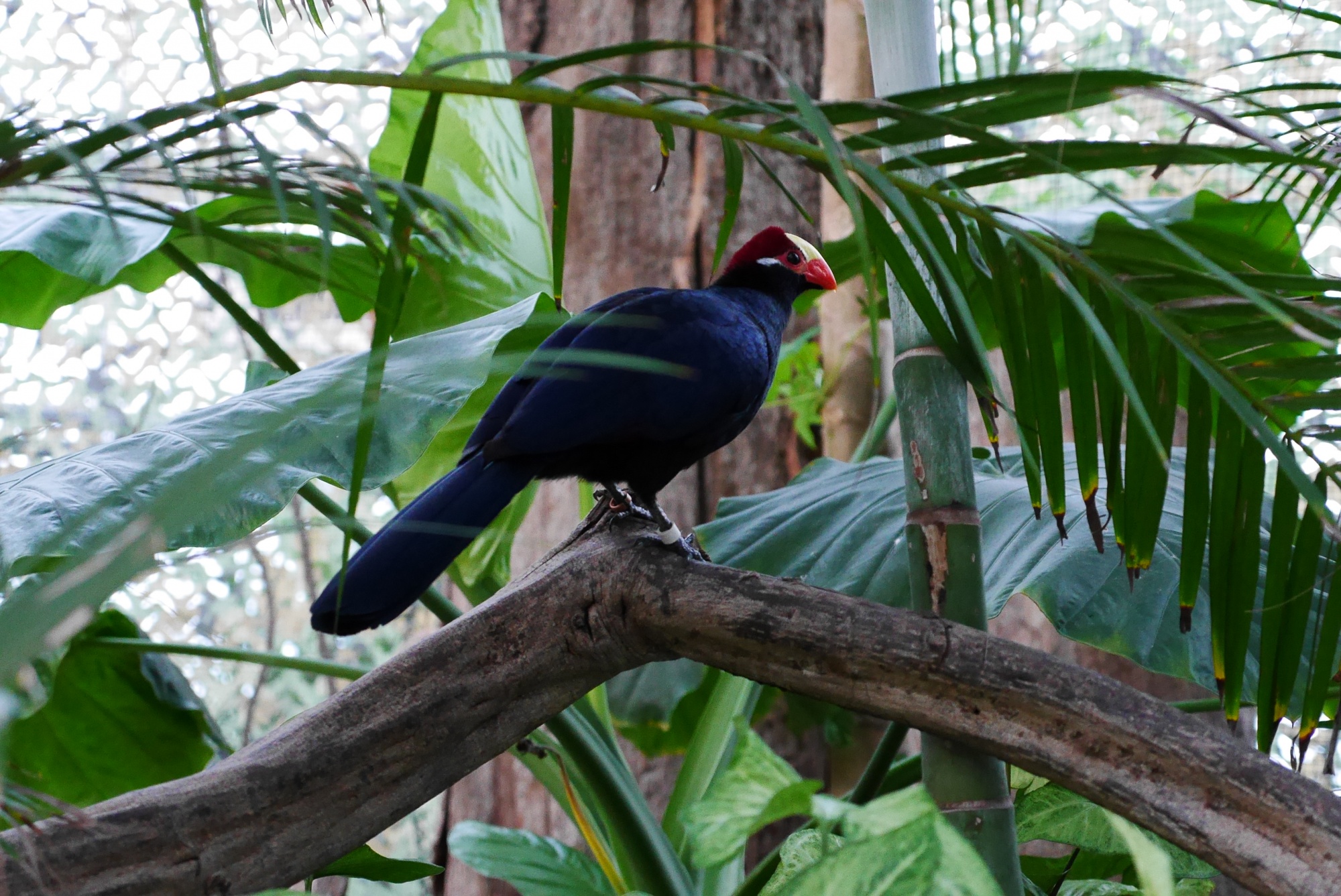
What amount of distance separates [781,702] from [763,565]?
1243 millimetres

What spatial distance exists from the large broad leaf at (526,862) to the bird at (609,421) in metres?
0.45

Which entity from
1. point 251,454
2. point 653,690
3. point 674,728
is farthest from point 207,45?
point 674,728

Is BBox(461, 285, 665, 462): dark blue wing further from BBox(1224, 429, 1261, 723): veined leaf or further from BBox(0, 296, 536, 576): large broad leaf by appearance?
BBox(1224, 429, 1261, 723): veined leaf

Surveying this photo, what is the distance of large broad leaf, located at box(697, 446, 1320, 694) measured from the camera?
109 centimetres

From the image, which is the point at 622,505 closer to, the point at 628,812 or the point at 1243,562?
the point at 628,812

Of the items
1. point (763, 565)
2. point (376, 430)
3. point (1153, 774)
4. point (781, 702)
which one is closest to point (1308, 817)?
point (1153, 774)

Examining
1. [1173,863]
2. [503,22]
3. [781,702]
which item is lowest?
[781,702]

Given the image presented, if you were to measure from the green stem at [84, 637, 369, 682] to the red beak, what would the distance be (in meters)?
0.91

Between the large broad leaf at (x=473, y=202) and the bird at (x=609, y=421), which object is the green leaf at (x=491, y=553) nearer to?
the large broad leaf at (x=473, y=202)

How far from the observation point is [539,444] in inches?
44.4

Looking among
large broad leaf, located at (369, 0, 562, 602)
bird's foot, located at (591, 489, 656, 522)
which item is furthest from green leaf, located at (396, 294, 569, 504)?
bird's foot, located at (591, 489, 656, 522)

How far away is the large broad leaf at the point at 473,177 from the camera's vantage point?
1.77 meters

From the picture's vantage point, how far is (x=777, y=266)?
5.29 feet

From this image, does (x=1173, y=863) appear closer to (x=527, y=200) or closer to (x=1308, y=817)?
(x=1308, y=817)
